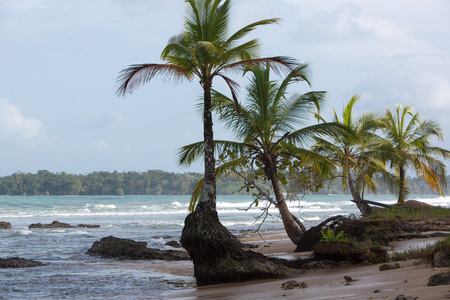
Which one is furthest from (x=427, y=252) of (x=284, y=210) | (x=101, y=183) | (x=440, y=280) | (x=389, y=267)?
(x=101, y=183)

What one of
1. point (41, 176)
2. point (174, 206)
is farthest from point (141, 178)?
point (174, 206)

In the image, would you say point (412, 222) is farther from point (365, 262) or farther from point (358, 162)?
point (358, 162)

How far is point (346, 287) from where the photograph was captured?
6.75 meters

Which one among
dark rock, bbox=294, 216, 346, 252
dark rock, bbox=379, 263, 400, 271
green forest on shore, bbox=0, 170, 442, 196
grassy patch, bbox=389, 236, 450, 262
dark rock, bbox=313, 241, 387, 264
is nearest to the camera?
grassy patch, bbox=389, 236, 450, 262

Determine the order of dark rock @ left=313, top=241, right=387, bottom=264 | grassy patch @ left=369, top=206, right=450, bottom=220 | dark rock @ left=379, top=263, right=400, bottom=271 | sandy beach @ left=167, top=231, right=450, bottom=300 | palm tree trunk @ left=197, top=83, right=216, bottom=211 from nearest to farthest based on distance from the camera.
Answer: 1. sandy beach @ left=167, top=231, right=450, bottom=300
2. dark rock @ left=379, top=263, right=400, bottom=271
3. dark rock @ left=313, top=241, right=387, bottom=264
4. palm tree trunk @ left=197, top=83, right=216, bottom=211
5. grassy patch @ left=369, top=206, right=450, bottom=220

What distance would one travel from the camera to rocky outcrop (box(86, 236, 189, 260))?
50.6 feet

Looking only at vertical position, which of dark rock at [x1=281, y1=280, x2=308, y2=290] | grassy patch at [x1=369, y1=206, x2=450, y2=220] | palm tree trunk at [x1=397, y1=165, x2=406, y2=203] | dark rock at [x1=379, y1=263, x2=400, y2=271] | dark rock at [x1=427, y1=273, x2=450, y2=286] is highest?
palm tree trunk at [x1=397, y1=165, x2=406, y2=203]

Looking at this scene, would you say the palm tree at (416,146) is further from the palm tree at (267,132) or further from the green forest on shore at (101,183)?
the green forest on shore at (101,183)

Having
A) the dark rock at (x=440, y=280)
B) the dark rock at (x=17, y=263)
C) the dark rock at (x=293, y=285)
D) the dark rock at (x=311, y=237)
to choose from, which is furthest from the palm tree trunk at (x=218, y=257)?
the dark rock at (x=17, y=263)

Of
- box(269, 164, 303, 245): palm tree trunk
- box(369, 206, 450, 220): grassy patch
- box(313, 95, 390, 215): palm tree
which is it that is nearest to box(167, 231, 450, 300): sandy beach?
box(269, 164, 303, 245): palm tree trunk

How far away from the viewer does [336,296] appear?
20.1 ft

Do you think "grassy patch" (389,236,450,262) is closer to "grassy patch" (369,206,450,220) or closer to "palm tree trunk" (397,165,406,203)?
"grassy patch" (369,206,450,220)

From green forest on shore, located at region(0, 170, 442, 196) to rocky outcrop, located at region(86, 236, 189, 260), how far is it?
82.4 meters

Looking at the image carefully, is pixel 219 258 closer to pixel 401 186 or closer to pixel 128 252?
pixel 128 252
